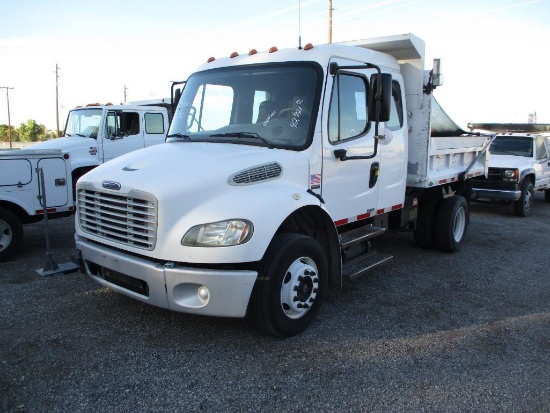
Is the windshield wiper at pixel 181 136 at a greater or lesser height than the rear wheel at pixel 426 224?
greater

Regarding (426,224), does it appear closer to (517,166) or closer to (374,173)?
(374,173)

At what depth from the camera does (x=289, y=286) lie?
3994mm

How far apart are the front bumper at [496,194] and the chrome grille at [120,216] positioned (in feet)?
29.8

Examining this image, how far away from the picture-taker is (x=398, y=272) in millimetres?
6238

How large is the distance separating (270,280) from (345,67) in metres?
2.12

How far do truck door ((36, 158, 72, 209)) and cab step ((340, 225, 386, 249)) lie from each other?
4179 mm

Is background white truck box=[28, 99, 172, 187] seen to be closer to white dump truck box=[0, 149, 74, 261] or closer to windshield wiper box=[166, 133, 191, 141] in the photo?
white dump truck box=[0, 149, 74, 261]

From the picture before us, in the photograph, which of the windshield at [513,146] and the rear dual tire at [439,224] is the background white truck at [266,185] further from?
the windshield at [513,146]

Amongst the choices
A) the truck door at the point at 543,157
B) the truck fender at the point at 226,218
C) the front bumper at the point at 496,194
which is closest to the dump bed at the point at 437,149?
the truck fender at the point at 226,218

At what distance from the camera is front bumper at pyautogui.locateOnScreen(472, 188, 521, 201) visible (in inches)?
424

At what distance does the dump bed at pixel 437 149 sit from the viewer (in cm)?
605

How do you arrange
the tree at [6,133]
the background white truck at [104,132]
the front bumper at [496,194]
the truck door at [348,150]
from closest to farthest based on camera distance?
the truck door at [348,150], the background white truck at [104,132], the front bumper at [496,194], the tree at [6,133]

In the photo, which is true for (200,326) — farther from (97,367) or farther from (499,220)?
(499,220)

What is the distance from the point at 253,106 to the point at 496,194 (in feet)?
27.4
